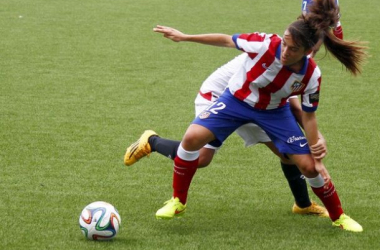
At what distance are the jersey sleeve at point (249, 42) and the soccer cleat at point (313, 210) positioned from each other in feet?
4.17

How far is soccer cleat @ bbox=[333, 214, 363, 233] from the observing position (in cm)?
533

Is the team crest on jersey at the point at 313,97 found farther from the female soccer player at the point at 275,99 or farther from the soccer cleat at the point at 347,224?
→ the soccer cleat at the point at 347,224

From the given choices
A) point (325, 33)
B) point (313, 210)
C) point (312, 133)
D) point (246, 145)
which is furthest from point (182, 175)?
point (325, 33)

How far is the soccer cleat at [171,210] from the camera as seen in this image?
541 centimetres

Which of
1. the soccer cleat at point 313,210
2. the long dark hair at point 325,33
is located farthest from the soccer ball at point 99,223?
the long dark hair at point 325,33

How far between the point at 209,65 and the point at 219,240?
6.02m

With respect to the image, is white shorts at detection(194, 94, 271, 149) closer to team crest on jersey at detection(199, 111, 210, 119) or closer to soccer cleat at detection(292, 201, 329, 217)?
team crest on jersey at detection(199, 111, 210, 119)

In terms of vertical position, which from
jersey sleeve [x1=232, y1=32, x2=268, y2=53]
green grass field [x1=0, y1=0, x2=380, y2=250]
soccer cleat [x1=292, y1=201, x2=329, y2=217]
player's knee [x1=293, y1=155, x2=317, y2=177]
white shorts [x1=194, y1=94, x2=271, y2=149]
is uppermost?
jersey sleeve [x1=232, y1=32, x2=268, y2=53]

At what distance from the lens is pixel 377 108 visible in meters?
9.02

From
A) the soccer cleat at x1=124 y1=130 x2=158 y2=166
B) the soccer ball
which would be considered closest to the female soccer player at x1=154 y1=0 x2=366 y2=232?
the soccer ball

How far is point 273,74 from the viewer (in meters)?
5.16

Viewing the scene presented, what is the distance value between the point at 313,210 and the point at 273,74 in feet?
3.80

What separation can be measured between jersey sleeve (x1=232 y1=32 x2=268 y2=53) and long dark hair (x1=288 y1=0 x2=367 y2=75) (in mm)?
250

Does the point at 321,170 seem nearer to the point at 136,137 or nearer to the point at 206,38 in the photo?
the point at 206,38
